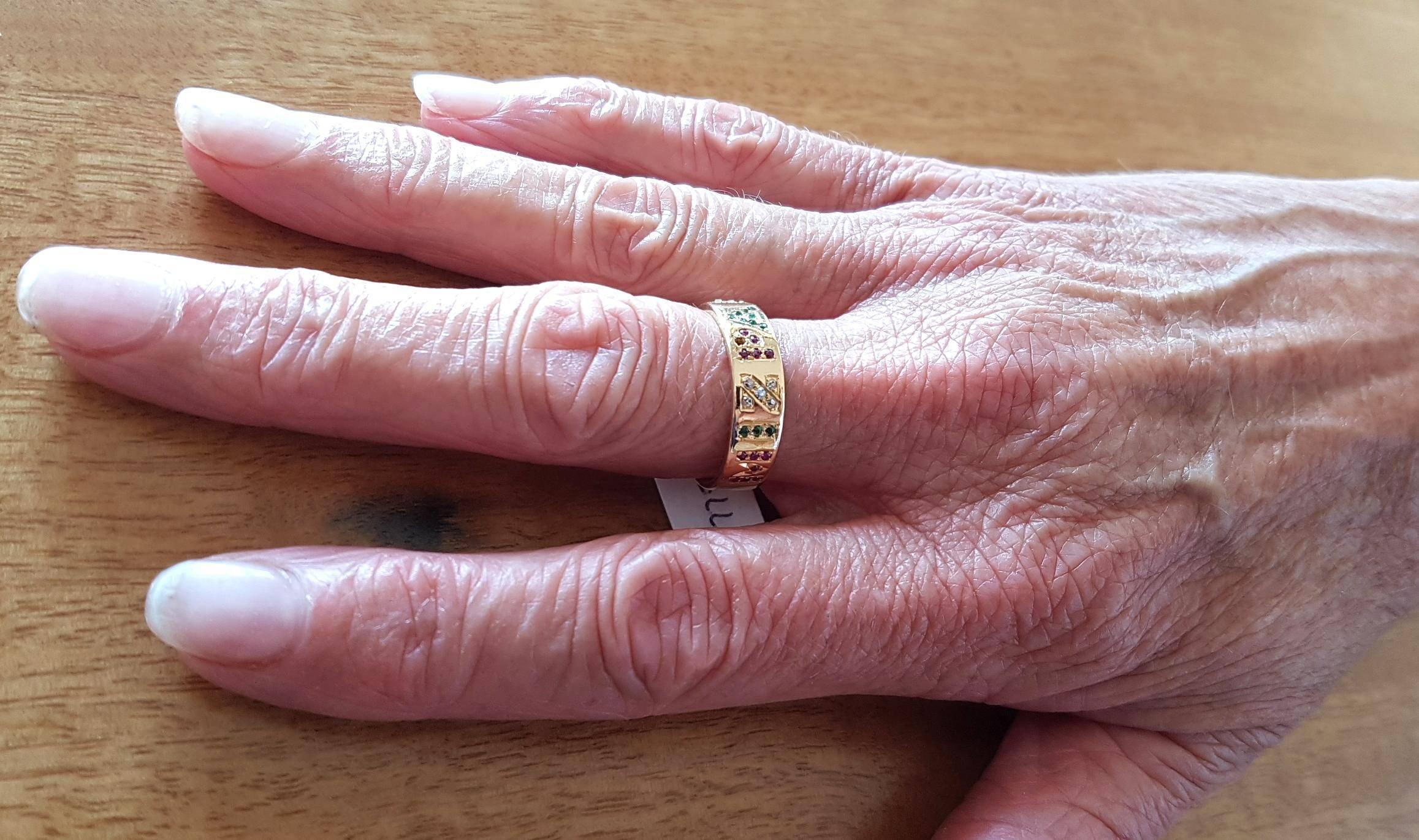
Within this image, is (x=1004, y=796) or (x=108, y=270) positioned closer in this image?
(x=108, y=270)

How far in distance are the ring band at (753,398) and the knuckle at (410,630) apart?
224mm

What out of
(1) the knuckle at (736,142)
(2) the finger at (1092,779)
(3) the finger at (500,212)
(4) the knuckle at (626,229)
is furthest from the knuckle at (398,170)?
(2) the finger at (1092,779)

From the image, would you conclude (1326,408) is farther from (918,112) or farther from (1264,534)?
(918,112)

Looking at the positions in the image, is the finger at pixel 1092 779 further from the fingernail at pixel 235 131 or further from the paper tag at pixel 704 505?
the fingernail at pixel 235 131

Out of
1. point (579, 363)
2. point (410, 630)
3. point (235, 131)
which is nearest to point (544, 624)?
point (410, 630)

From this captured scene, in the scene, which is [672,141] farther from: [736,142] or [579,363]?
[579,363]

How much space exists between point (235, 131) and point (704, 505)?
47cm

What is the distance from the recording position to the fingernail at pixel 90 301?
571 mm

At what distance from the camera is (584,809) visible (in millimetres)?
658

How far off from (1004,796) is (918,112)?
749mm

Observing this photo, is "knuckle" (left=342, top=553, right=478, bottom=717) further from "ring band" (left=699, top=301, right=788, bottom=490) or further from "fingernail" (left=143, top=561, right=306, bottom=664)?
"ring band" (left=699, top=301, right=788, bottom=490)

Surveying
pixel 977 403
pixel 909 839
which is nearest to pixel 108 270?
pixel 977 403

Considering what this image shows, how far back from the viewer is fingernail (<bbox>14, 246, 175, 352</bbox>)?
57 centimetres

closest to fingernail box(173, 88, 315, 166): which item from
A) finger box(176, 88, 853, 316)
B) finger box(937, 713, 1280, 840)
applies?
finger box(176, 88, 853, 316)
